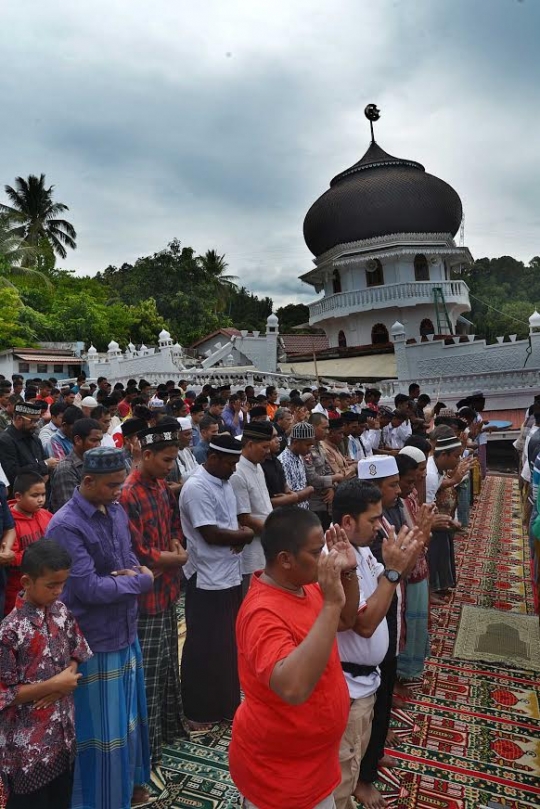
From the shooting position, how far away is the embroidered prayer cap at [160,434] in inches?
125

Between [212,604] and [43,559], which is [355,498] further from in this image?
[212,604]

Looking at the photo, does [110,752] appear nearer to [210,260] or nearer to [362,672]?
[362,672]

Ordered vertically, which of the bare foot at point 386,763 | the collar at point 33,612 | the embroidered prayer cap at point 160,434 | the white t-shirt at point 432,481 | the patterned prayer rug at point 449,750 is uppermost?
the embroidered prayer cap at point 160,434

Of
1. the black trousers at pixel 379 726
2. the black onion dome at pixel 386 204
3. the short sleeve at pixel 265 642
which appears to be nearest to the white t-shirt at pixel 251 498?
the black trousers at pixel 379 726

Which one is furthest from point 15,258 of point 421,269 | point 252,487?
point 252,487

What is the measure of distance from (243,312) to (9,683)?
46059 mm

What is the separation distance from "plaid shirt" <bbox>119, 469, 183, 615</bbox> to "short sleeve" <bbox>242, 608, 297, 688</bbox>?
1429 mm

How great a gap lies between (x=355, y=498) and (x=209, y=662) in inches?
68.8

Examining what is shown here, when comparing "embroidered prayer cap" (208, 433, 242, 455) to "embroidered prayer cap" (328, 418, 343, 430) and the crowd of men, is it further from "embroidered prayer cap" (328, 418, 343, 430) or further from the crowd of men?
"embroidered prayer cap" (328, 418, 343, 430)

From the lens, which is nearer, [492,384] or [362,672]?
[362,672]

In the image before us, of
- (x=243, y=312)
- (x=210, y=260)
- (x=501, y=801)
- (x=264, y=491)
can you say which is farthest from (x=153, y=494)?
(x=243, y=312)

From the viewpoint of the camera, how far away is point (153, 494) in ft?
10.6

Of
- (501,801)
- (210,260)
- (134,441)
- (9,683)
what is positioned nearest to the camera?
(9,683)

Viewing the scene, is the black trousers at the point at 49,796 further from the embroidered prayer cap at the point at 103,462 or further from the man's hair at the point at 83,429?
the man's hair at the point at 83,429
